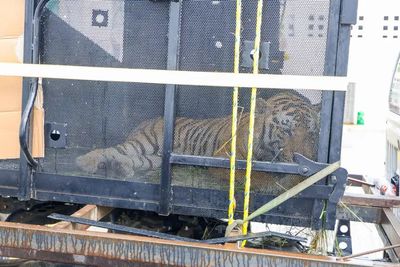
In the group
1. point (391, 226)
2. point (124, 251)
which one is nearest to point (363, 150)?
point (391, 226)

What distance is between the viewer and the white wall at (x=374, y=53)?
806 centimetres

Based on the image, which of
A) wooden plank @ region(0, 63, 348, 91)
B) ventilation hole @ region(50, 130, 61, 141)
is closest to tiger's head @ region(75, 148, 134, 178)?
ventilation hole @ region(50, 130, 61, 141)

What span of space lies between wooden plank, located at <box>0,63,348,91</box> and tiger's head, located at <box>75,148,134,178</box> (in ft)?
A: 1.24

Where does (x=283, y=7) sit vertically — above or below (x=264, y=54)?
above

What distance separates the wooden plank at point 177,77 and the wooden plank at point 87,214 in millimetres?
633

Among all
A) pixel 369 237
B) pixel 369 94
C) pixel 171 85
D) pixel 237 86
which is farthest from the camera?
pixel 369 94

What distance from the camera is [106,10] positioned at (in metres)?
2.37

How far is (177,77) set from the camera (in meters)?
2.22

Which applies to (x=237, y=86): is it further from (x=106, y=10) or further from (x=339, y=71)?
(x=106, y=10)

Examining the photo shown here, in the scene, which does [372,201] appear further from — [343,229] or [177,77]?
[177,77]

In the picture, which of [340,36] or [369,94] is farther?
[369,94]

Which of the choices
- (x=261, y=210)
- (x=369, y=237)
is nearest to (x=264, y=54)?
(x=261, y=210)

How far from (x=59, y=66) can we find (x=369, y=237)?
3.09m

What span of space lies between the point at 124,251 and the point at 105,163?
0.52m
